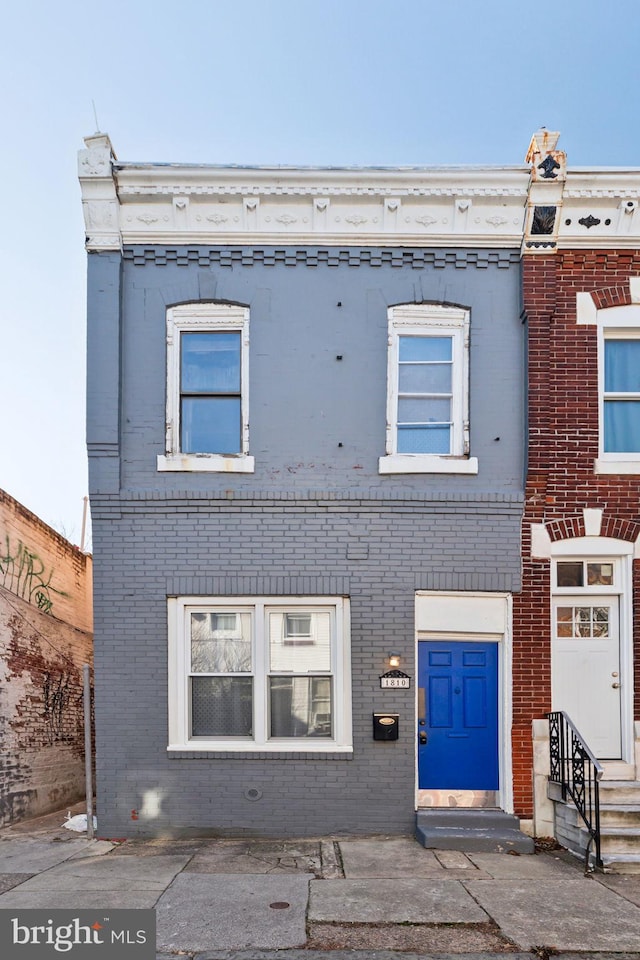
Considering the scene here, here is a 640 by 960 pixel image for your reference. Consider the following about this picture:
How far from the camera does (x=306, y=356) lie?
876 centimetres

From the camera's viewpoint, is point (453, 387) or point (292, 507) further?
point (453, 387)

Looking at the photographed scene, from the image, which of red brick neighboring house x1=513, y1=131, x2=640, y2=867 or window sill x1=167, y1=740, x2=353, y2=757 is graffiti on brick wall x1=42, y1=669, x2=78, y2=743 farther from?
red brick neighboring house x1=513, y1=131, x2=640, y2=867

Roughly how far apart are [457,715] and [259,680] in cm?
233

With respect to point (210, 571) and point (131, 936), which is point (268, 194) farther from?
point (131, 936)

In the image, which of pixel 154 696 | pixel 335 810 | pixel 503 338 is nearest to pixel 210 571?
pixel 154 696

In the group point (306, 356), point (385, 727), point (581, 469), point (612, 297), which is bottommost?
point (385, 727)

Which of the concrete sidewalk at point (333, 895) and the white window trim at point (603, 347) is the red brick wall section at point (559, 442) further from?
the concrete sidewalk at point (333, 895)

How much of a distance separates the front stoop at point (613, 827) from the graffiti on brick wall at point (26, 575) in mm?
7250

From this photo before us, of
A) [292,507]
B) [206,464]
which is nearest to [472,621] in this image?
[292,507]

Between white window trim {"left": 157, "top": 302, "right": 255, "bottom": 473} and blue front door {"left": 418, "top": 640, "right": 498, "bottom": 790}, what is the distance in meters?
3.12

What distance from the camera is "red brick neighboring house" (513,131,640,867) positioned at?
28.1ft

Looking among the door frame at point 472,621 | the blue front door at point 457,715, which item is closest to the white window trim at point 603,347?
the door frame at point 472,621

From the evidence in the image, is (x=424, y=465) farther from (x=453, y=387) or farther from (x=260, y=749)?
(x=260, y=749)

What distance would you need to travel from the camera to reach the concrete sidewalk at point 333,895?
543cm
